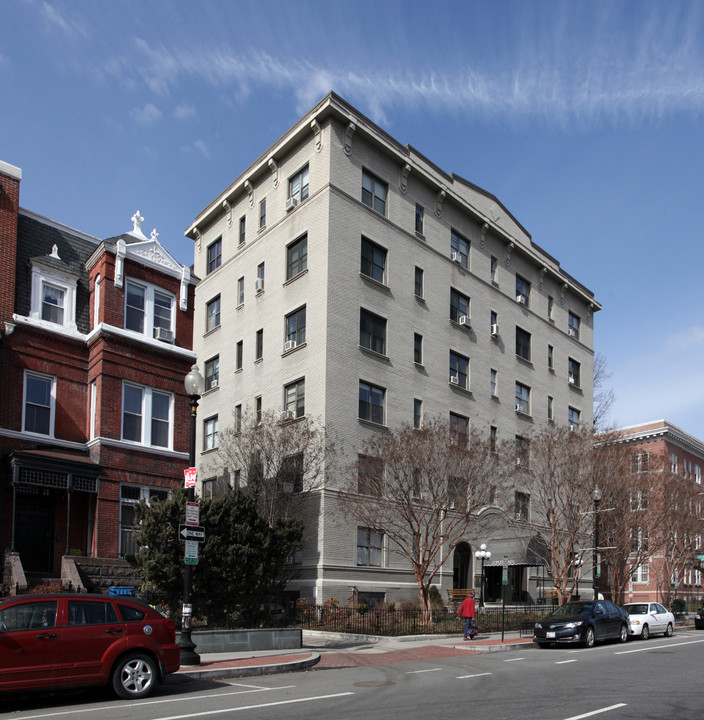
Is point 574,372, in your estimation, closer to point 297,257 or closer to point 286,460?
point 297,257

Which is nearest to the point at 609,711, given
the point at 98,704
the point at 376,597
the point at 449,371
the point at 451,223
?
the point at 98,704

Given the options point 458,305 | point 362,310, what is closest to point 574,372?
point 458,305

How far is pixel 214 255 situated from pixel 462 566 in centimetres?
2232

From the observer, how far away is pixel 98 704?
11664mm

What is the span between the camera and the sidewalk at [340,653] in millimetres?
15406

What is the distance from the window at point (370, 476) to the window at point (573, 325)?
1026 inches

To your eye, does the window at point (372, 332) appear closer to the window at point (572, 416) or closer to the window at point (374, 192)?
the window at point (374, 192)

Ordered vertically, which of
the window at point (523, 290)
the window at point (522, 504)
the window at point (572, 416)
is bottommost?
the window at point (522, 504)

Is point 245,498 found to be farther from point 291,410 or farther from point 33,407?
point 291,410

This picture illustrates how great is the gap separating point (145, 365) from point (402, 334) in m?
14.2

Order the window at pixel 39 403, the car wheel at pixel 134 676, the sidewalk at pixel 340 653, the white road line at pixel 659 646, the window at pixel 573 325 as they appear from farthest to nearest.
A: the window at pixel 573 325
the window at pixel 39 403
the white road line at pixel 659 646
the sidewalk at pixel 340 653
the car wheel at pixel 134 676

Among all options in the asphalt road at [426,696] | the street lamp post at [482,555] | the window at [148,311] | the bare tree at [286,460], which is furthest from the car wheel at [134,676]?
the street lamp post at [482,555]

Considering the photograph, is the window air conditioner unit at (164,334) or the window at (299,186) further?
the window at (299,186)

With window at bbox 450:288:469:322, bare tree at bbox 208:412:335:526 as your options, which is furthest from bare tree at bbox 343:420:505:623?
window at bbox 450:288:469:322
